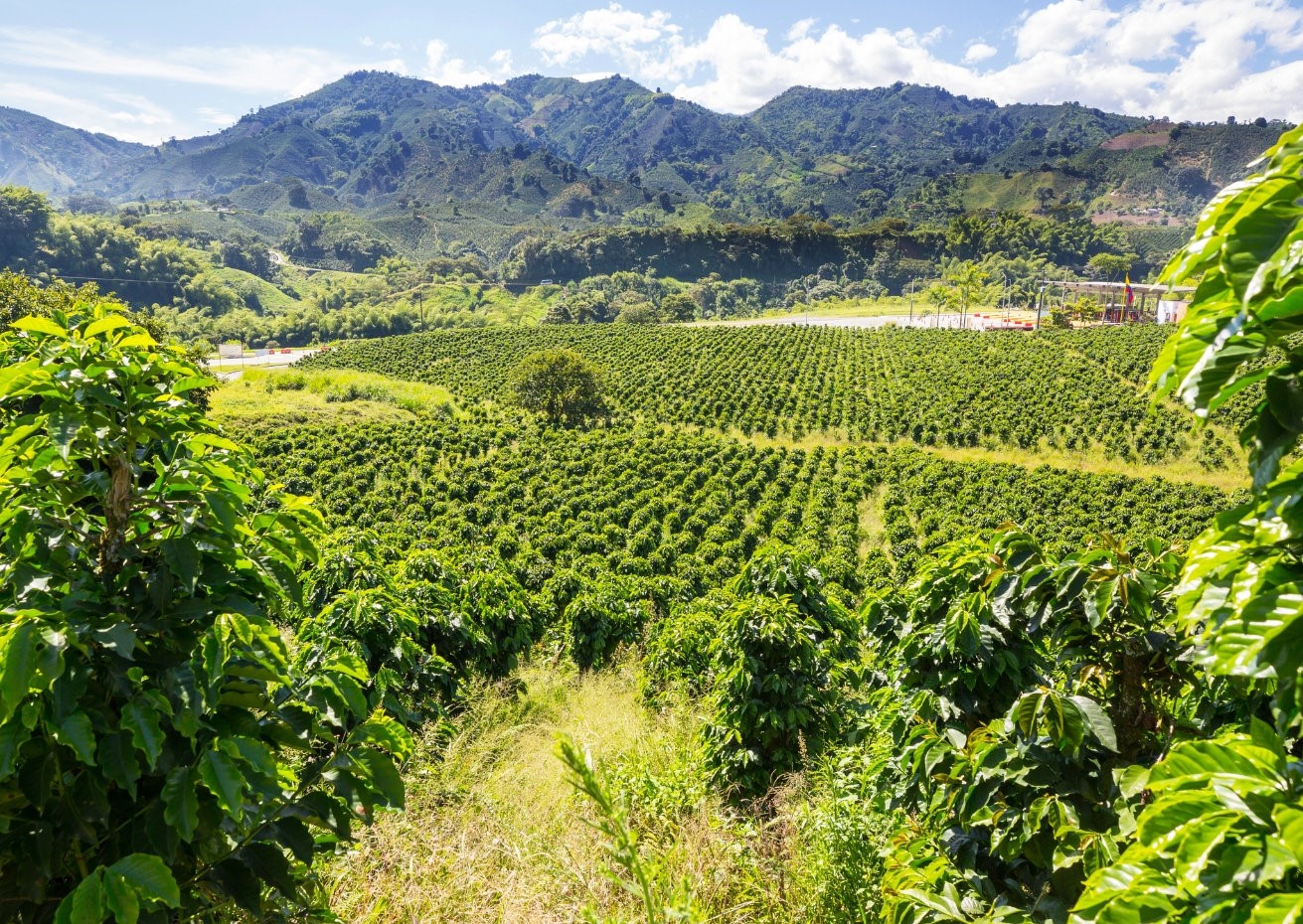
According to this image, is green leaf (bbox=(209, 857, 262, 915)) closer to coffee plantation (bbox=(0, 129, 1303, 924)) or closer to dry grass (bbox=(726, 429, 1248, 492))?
coffee plantation (bbox=(0, 129, 1303, 924))

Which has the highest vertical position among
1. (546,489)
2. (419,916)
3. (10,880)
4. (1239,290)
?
(1239,290)

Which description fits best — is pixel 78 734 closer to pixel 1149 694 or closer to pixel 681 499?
pixel 1149 694

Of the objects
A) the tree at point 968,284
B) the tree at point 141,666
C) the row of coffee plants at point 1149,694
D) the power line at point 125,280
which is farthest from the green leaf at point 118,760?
the power line at point 125,280

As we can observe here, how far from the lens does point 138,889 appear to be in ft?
7.09

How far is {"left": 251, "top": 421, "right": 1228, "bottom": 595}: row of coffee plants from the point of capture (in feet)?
81.3

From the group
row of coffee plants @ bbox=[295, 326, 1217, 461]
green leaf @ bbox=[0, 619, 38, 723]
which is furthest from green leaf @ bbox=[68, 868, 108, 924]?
row of coffee plants @ bbox=[295, 326, 1217, 461]

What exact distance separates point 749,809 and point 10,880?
539 centimetres

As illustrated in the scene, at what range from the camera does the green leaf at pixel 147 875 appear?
6.86ft

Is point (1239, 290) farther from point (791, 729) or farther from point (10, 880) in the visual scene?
point (791, 729)

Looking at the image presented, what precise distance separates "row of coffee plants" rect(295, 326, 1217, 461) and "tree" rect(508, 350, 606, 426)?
135 inches

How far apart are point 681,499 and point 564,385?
19.7 m

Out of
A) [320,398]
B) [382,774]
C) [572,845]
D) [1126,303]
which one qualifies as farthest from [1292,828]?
[1126,303]

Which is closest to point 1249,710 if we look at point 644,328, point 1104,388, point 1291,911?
point 1291,911

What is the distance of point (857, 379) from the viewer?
56125 mm
